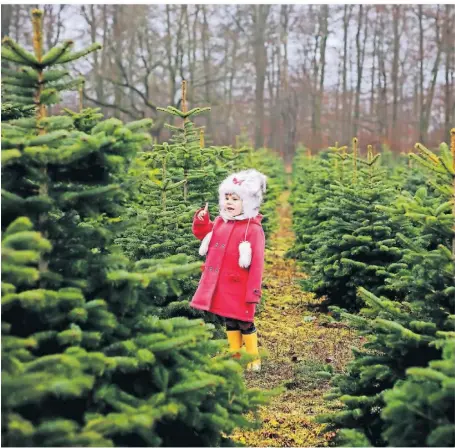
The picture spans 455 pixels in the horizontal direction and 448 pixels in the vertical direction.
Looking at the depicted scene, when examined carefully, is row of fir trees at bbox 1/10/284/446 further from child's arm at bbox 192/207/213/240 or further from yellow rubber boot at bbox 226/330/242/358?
child's arm at bbox 192/207/213/240

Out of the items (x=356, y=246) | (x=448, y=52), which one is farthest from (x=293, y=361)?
(x=448, y=52)

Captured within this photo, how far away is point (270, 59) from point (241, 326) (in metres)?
34.0

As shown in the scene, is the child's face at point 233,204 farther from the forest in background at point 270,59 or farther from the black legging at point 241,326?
the forest in background at point 270,59

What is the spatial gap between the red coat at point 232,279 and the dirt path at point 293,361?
1.45 ft

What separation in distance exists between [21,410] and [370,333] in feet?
6.97

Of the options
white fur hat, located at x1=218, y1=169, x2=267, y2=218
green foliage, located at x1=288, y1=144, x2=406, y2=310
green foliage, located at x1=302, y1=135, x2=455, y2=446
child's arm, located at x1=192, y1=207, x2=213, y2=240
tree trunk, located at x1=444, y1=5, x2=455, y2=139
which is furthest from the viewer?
tree trunk, located at x1=444, y1=5, x2=455, y2=139

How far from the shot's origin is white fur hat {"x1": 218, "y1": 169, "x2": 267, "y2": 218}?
5.32m

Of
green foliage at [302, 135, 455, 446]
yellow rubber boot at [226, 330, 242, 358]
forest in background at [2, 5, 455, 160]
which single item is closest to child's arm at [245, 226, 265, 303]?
yellow rubber boot at [226, 330, 242, 358]

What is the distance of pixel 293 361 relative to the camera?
597 centimetres

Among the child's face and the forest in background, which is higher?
the forest in background

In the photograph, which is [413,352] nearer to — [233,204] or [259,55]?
[233,204]

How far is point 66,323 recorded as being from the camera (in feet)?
9.93

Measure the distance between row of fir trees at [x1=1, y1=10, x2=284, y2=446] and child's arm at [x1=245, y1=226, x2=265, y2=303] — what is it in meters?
1.60

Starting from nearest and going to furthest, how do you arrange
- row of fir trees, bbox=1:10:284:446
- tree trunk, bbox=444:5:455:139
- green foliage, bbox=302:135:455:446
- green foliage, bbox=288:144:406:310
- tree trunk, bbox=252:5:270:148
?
row of fir trees, bbox=1:10:284:446 → green foliage, bbox=302:135:455:446 → green foliage, bbox=288:144:406:310 → tree trunk, bbox=444:5:455:139 → tree trunk, bbox=252:5:270:148
